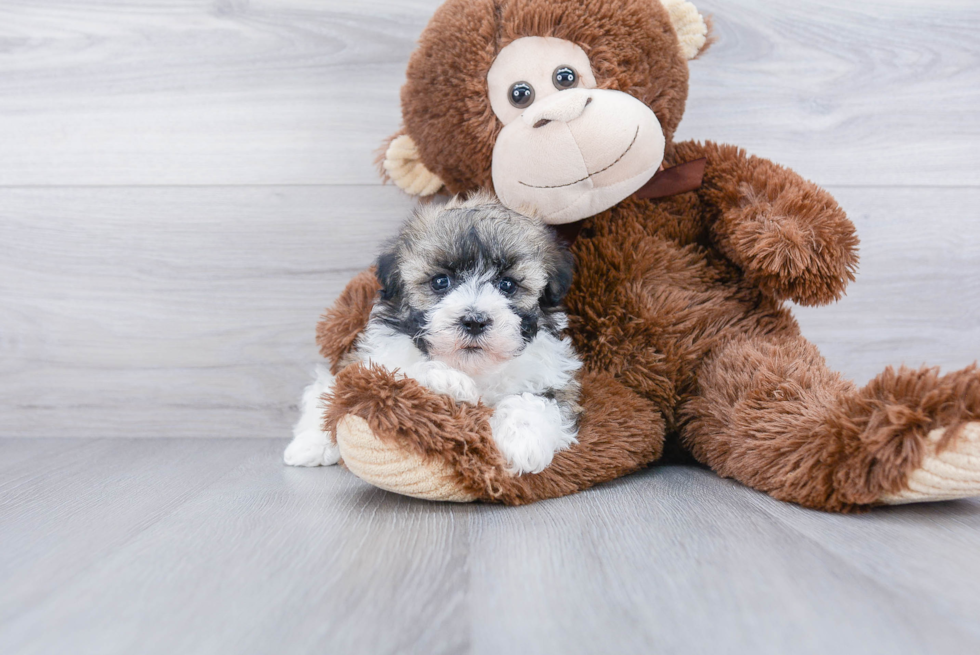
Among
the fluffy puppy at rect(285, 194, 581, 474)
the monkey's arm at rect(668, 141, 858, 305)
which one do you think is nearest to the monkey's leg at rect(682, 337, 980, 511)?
the monkey's arm at rect(668, 141, 858, 305)

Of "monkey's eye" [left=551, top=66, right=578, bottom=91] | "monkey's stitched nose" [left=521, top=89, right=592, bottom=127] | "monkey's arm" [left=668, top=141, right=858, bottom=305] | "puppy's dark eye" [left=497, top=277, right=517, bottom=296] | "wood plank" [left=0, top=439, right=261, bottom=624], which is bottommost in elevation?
"wood plank" [left=0, top=439, right=261, bottom=624]

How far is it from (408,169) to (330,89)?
0.43 meters

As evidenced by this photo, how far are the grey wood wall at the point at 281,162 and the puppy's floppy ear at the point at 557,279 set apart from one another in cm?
66

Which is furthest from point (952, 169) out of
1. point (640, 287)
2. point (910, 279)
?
point (640, 287)

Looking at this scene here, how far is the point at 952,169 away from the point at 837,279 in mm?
825

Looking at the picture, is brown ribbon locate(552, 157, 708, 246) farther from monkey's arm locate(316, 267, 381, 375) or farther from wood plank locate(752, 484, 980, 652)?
wood plank locate(752, 484, 980, 652)

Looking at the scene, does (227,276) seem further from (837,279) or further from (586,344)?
(837,279)

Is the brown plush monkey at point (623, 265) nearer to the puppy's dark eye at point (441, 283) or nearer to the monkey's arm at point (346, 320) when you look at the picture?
the monkey's arm at point (346, 320)

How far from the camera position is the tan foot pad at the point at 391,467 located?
3.48 feet

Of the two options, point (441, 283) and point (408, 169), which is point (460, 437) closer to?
point (441, 283)

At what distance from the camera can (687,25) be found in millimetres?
1426

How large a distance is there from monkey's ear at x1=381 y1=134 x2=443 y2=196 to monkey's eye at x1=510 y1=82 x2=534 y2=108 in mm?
287

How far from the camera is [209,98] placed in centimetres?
180

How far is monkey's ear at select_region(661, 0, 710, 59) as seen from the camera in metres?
1.42
